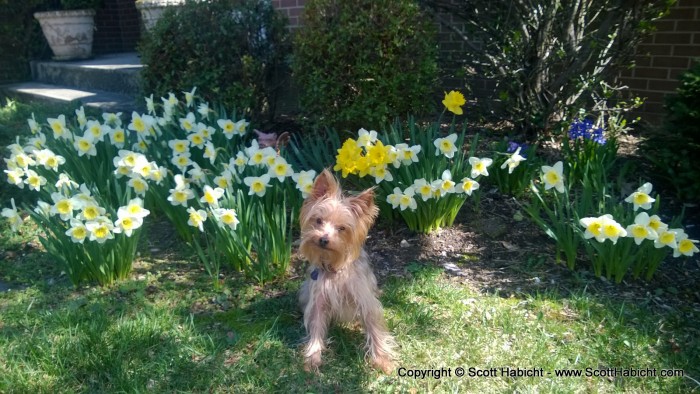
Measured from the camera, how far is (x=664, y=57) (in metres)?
5.33

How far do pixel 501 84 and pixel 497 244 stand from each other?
1983mm

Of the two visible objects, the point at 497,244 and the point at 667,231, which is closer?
the point at 667,231

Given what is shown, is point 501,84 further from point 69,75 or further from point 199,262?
point 69,75

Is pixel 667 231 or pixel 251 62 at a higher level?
pixel 251 62

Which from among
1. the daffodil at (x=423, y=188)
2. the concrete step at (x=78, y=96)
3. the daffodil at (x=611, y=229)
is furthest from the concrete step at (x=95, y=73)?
the daffodil at (x=611, y=229)

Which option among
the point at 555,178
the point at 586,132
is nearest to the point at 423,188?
the point at 555,178

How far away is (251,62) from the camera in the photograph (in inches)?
210

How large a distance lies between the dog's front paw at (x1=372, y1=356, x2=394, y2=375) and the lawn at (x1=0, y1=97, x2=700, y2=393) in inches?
1.1

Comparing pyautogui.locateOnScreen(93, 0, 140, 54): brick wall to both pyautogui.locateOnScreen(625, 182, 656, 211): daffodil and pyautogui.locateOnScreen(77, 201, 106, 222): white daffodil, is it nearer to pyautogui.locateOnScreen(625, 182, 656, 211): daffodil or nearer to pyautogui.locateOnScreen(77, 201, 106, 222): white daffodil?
pyautogui.locateOnScreen(77, 201, 106, 222): white daffodil

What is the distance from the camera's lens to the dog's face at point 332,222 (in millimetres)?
2475

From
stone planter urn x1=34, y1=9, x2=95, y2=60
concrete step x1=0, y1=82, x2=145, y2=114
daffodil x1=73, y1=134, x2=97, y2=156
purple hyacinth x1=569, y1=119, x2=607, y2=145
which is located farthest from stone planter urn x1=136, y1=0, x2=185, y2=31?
purple hyacinth x1=569, y1=119, x2=607, y2=145

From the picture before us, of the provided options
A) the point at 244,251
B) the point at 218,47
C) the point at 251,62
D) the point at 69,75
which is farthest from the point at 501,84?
the point at 69,75

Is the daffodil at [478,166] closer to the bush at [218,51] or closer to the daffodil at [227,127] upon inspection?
the daffodil at [227,127]

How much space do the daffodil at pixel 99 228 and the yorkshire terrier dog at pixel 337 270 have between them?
3.67 feet
